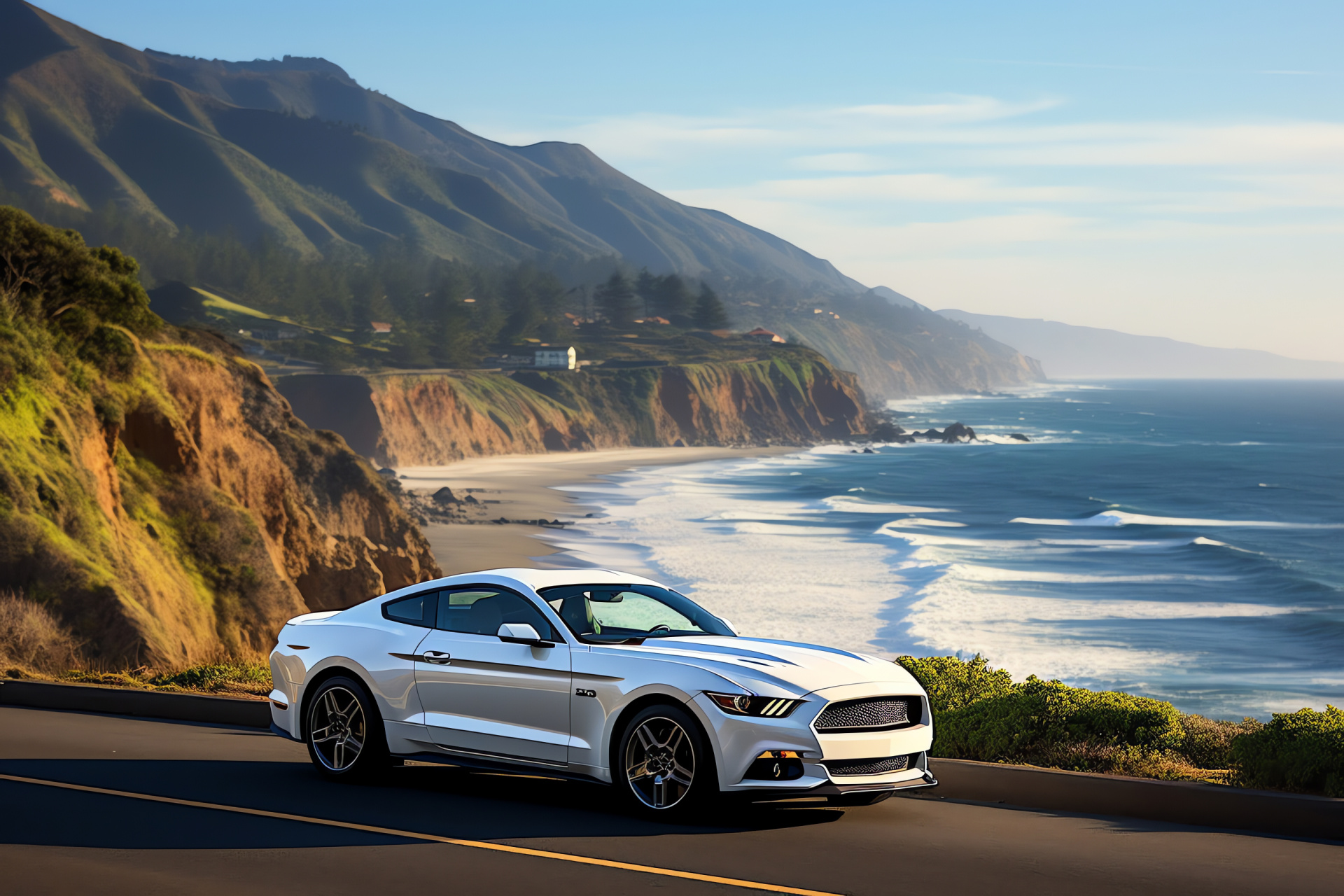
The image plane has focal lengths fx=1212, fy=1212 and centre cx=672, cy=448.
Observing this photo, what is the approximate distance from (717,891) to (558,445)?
97.9 metres

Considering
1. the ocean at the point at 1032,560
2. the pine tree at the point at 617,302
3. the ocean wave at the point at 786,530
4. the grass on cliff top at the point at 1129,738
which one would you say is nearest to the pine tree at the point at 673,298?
the pine tree at the point at 617,302

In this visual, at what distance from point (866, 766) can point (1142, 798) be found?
2.12 m

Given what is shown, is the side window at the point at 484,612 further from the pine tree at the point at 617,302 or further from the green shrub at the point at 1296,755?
the pine tree at the point at 617,302

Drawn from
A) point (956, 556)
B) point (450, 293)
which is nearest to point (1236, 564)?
point (956, 556)

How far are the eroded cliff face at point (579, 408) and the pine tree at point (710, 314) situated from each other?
57.4 ft

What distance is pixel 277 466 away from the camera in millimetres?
27578

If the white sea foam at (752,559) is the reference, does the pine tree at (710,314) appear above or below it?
above

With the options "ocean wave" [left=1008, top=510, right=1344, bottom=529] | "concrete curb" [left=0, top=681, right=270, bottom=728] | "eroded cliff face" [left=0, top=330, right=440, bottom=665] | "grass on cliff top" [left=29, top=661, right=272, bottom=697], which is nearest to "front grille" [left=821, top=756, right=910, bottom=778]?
"concrete curb" [left=0, top=681, right=270, bottom=728]

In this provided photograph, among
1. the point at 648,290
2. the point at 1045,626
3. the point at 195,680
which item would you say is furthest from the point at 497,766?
the point at 648,290

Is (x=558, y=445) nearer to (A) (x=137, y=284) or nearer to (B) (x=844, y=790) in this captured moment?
(A) (x=137, y=284)

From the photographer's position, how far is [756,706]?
267 inches

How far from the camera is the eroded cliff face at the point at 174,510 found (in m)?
17.3

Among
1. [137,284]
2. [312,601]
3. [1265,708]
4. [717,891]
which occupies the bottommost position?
[1265,708]

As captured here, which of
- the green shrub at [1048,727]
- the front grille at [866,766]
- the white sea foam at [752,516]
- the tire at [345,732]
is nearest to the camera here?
the front grille at [866,766]
